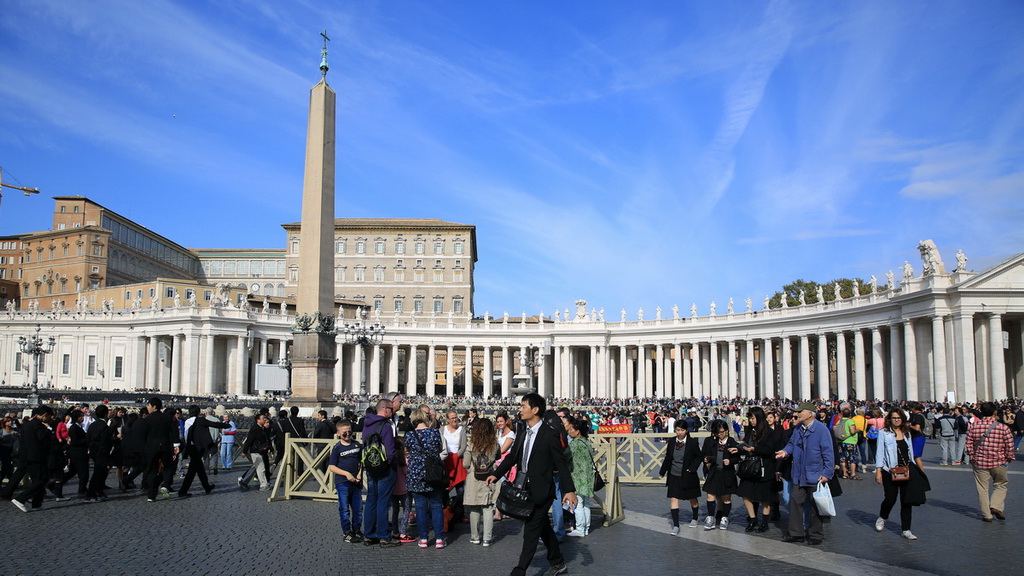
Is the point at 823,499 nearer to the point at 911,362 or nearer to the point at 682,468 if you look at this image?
the point at 682,468

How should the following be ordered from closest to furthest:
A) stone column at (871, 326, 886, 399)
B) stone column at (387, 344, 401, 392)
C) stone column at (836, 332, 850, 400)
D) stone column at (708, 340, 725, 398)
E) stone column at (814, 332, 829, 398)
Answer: stone column at (871, 326, 886, 399), stone column at (836, 332, 850, 400), stone column at (814, 332, 829, 398), stone column at (708, 340, 725, 398), stone column at (387, 344, 401, 392)

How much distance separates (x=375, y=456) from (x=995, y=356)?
41.6 m

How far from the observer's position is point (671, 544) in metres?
9.50

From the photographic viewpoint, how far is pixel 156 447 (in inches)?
497

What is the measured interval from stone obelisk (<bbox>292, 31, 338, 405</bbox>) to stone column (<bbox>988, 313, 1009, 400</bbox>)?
34.8 metres

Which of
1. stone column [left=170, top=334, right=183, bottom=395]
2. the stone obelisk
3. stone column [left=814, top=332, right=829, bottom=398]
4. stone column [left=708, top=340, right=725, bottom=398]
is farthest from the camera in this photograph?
stone column [left=708, top=340, right=725, bottom=398]

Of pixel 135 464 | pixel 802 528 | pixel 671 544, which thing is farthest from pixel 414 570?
pixel 135 464

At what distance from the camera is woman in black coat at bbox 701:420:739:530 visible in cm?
1012

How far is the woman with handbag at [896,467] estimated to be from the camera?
994 centimetres

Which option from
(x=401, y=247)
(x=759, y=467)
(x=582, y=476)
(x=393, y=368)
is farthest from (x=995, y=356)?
(x=401, y=247)

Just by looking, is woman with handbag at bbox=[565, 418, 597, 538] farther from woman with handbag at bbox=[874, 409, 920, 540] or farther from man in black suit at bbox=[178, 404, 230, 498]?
man in black suit at bbox=[178, 404, 230, 498]

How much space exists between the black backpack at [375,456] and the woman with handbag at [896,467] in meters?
6.43

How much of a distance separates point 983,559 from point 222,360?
2430 inches

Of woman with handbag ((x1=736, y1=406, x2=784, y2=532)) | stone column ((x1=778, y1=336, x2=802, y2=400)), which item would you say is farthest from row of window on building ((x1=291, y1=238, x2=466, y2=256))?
woman with handbag ((x1=736, y1=406, x2=784, y2=532))
